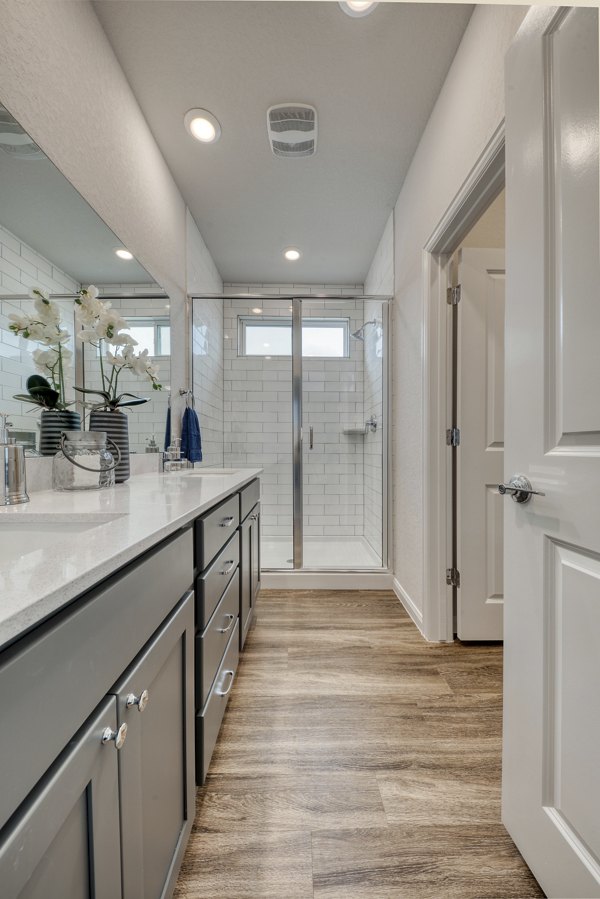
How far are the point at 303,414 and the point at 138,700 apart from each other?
2.66 meters

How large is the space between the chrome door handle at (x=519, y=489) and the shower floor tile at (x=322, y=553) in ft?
6.83

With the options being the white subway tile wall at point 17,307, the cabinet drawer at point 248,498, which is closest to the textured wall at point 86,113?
the white subway tile wall at point 17,307

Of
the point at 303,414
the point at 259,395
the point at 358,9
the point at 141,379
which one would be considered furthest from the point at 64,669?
the point at 259,395

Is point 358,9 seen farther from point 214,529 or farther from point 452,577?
point 452,577

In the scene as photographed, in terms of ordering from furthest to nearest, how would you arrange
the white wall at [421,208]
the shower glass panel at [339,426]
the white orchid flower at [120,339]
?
the shower glass panel at [339,426], the white orchid flower at [120,339], the white wall at [421,208]

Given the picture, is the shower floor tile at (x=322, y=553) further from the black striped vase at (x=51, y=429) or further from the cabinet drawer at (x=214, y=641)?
the black striped vase at (x=51, y=429)

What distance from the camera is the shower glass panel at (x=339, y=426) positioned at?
3.35 meters

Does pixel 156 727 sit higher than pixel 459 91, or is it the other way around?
pixel 459 91

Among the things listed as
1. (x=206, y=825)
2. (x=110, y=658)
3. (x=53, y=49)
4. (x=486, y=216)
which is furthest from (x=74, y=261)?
(x=486, y=216)

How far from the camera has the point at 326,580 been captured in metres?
2.90

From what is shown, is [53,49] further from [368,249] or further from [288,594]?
[288,594]

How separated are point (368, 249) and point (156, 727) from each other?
343 cm

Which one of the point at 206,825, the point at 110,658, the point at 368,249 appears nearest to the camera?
the point at 110,658

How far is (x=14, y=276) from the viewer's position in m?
1.18
